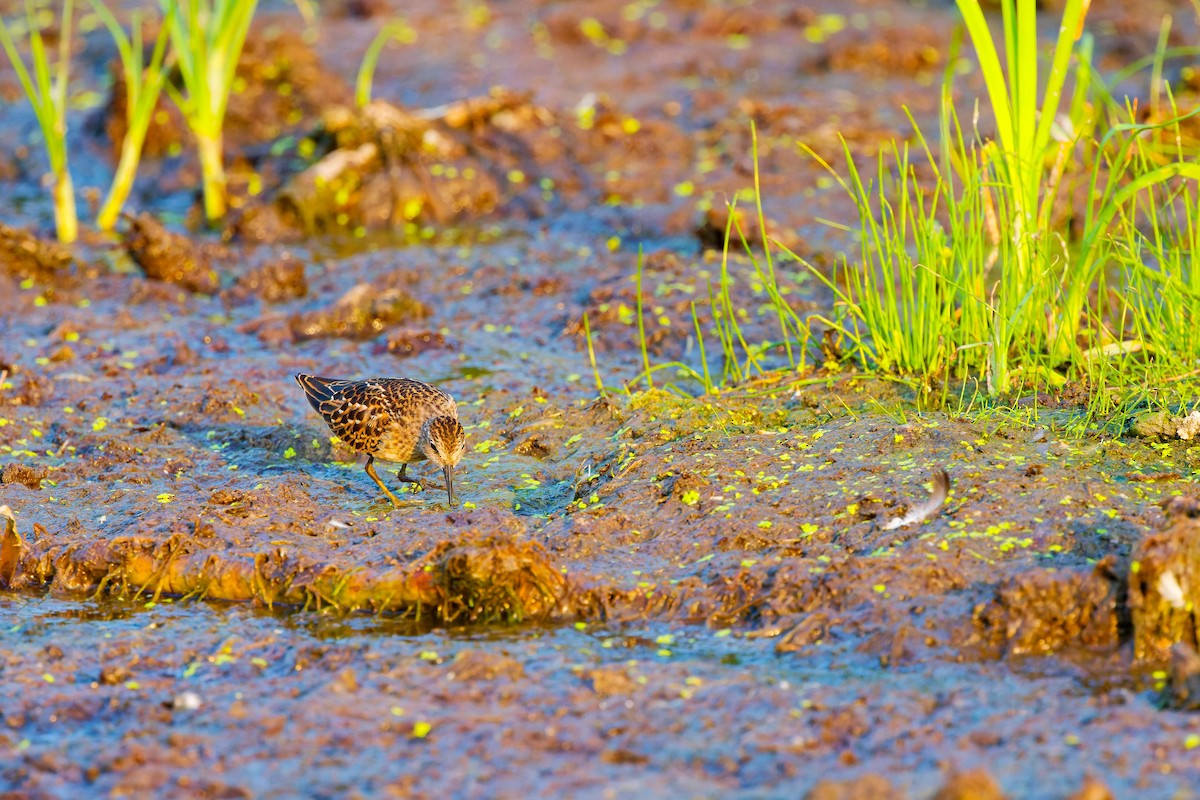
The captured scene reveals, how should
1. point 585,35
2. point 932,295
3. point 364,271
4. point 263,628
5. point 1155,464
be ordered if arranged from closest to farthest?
point 263,628
point 1155,464
point 932,295
point 364,271
point 585,35

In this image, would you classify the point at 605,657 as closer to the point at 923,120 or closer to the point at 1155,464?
the point at 1155,464

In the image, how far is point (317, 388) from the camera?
661cm

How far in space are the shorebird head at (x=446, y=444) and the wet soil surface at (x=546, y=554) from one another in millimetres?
186

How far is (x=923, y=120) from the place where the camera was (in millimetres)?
11344

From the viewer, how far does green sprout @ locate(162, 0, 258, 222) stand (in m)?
9.25

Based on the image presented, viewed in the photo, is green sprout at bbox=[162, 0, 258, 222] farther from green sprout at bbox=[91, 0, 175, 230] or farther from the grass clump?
the grass clump

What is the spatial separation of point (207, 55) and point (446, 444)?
4.85 m

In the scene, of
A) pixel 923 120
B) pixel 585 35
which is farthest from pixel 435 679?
pixel 585 35

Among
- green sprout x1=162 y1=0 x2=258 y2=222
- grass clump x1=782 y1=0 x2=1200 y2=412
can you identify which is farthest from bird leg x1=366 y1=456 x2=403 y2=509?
green sprout x1=162 y1=0 x2=258 y2=222

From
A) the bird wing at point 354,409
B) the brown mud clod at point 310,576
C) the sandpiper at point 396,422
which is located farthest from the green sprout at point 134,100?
the brown mud clod at point 310,576

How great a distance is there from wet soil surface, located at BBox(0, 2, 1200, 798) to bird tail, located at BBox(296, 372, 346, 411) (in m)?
0.28

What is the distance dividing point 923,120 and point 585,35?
11.7 ft

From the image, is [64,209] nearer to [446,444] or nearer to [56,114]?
[56,114]

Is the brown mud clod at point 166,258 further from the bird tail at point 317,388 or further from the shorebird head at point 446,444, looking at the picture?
the shorebird head at point 446,444
